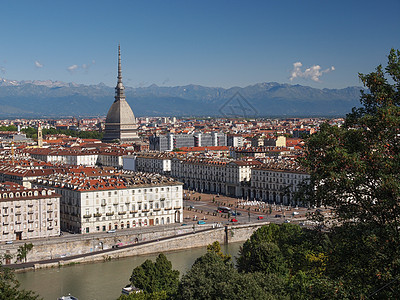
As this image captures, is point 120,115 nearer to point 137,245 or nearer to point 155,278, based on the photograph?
point 137,245

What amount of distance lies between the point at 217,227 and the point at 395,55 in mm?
25221

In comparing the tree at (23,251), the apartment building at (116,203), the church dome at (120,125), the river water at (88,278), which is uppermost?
the church dome at (120,125)

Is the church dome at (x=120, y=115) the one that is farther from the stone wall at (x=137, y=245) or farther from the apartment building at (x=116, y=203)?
the stone wall at (x=137, y=245)

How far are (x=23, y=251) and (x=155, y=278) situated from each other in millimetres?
8299

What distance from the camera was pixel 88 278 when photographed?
84.9 feet

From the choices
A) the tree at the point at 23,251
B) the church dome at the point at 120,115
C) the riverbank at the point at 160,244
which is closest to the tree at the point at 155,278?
the riverbank at the point at 160,244

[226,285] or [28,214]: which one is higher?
[226,285]

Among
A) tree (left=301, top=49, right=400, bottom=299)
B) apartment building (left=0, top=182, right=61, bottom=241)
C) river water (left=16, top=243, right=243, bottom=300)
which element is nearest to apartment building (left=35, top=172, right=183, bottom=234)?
apartment building (left=0, top=182, right=61, bottom=241)

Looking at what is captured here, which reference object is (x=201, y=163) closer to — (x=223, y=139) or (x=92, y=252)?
(x=92, y=252)

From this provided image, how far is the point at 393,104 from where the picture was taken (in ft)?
32.2

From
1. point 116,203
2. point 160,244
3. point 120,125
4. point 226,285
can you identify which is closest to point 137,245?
point 160,244

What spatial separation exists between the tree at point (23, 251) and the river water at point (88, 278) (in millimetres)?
1193

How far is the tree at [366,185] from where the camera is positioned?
898 cm

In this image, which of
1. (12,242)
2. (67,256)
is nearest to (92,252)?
(67,256)
